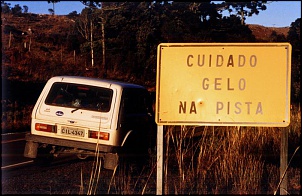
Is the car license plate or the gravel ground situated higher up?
the car license plate

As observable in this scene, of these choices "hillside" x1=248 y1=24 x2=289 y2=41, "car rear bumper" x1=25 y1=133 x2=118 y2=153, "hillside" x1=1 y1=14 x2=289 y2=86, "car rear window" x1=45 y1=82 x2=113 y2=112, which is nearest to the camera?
"car rear bumper" x1=25 y1=133 x2=118 y2=153

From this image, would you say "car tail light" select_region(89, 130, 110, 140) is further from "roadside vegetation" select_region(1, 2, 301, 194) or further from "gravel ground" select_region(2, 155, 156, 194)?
"roadside vegetation" select_region(1, 2, 301, 194)

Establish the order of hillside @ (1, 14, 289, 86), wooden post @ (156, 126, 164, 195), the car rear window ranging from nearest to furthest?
1. wooden post @ (156, 126, 164, 195)
2. the car rear window
3. hillside @ (1, 14, 289, 86)

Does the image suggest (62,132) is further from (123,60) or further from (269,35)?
(123,60)

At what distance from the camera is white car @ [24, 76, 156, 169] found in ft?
29.8

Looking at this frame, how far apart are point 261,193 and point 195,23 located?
68.7ft

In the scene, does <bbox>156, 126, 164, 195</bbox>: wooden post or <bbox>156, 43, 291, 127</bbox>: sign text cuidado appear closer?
<bbox>156, 126, 164, 195</bbox>: wooden post

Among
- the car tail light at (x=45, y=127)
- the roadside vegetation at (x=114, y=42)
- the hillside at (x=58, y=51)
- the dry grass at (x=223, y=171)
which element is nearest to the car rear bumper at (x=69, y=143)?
the car tail light at (x=45, y=127)

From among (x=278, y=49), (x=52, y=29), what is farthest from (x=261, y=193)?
(x=52, y=29)

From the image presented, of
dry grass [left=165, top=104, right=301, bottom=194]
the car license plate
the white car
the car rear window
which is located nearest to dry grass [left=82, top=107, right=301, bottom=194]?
dry grass [left=165, top=104, right=301, bottom=194]

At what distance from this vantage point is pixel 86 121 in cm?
919

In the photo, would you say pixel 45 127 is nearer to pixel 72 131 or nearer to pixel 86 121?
pixel 72 131

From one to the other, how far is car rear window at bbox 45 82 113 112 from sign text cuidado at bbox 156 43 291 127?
12.5 ft

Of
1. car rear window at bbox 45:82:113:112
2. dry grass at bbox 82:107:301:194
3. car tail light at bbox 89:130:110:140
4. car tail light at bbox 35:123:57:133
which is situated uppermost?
car rear window at bbox 45:82:113:112
